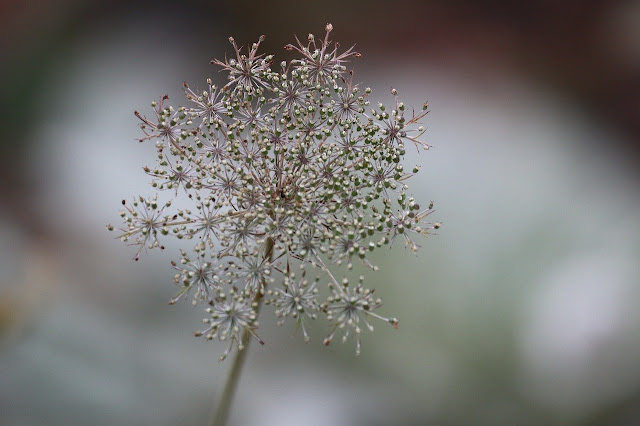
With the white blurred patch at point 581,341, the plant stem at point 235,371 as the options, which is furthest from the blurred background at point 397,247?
the plant stem at point 235,371

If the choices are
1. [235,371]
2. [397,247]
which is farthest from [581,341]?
[235,371]

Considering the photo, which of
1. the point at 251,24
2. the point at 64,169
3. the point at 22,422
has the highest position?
the point at 251,24

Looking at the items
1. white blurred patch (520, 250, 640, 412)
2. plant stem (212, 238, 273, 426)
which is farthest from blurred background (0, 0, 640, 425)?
plant stem (212, 238, 273, 426)

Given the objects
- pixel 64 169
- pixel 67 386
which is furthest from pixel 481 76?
pixel 67 386

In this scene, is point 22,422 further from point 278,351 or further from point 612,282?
point 612,282

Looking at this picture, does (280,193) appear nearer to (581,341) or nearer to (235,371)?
(235,371)

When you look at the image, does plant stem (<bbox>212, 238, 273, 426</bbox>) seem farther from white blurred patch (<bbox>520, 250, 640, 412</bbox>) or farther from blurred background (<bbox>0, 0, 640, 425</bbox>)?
white blurred patch (<bbox>520, 250, 640, 412</bbox>)

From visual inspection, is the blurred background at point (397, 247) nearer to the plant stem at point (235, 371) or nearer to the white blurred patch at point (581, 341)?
the white blurred patch at point (581, 341)
